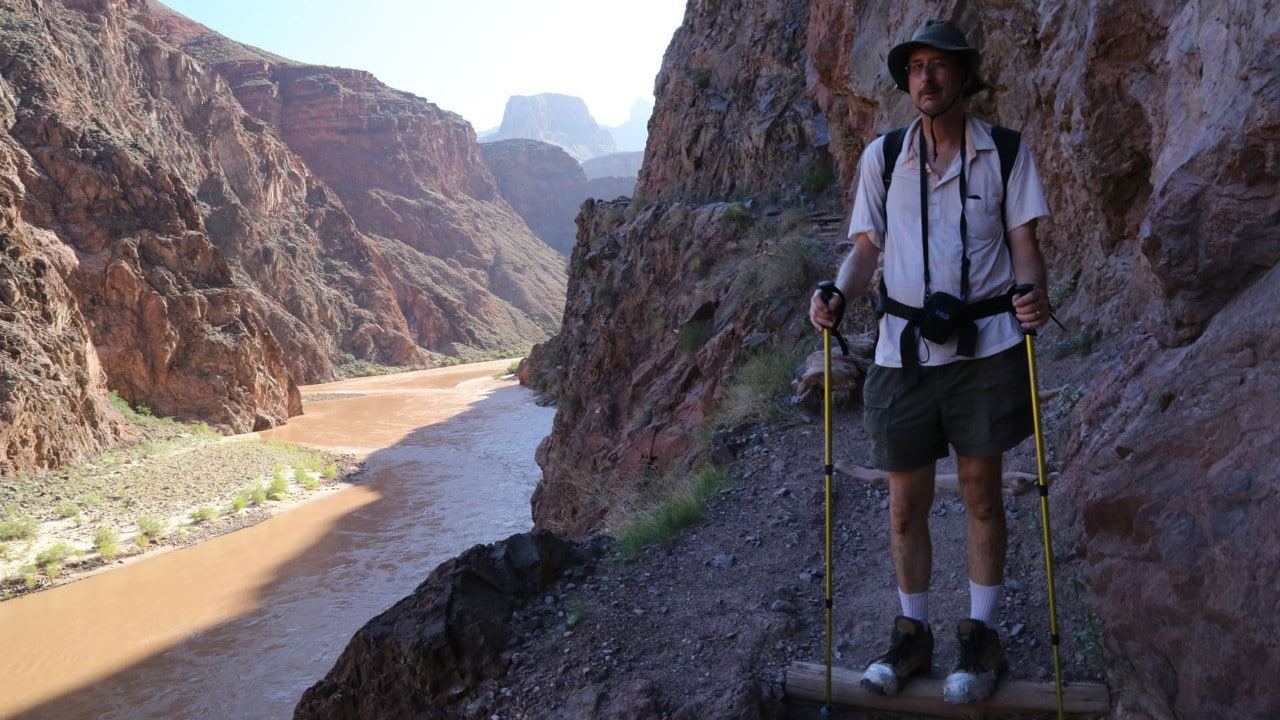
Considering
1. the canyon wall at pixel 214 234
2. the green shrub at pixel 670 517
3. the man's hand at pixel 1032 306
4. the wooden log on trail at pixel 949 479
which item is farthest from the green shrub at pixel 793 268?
the canyon wall at pixel 214 234

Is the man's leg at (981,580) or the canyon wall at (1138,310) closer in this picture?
the canyon wall at (1138,310)

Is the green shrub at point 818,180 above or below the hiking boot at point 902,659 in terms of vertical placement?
above

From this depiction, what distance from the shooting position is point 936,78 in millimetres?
2633

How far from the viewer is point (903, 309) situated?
267 centimetres

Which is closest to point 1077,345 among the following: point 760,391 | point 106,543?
point 760,391

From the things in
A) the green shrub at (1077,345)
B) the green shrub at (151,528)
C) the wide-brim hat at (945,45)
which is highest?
the wide-brim hat at (945,45)

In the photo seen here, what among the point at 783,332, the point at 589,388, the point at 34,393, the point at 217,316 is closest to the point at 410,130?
the point at 217,316

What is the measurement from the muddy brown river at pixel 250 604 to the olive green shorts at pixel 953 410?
9011mm

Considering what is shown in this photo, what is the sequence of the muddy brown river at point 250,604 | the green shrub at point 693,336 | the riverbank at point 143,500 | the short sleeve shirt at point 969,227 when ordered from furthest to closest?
the riverbank at point 143,500 < the green shrub at point 693,336 < the muddy brown river at point 250,604 < the short sleeve shirt at point 969,227

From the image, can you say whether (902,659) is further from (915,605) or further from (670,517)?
(670,517)

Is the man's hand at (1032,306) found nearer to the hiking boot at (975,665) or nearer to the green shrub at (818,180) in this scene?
the hiking boot at (975,665)

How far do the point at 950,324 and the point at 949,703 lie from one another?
1206 mm

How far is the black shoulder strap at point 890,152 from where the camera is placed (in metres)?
2.74

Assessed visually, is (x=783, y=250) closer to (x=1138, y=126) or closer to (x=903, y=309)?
(x=1138, y=126)
